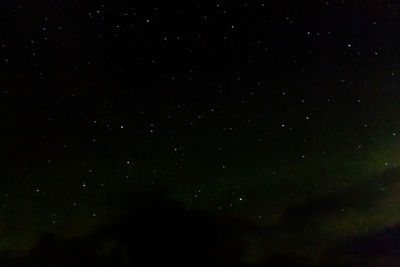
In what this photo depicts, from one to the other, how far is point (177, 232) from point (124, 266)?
1.21 meters

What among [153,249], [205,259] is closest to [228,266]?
[205,259]

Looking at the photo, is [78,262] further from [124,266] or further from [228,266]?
[228,266]

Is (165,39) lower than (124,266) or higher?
higher

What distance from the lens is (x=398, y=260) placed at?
13.1ft

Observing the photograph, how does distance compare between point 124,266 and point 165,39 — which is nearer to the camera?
point 165,39

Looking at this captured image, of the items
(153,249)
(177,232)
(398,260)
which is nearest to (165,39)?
(398,260)

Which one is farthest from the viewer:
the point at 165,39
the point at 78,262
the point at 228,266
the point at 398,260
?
the point at 228,266

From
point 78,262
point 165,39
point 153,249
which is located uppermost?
point 165,39

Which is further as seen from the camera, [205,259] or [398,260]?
[205,259]

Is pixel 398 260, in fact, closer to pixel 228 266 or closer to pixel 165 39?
pixel 228 266

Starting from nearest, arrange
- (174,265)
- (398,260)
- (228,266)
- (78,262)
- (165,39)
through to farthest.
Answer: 1. (165,39)
2. (398,260)
3. (78,262)
4. (228,266)
5. (174,265)

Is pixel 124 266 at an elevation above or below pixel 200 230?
below

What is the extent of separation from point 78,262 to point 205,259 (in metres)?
1.41

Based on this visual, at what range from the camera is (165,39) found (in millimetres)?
2893
